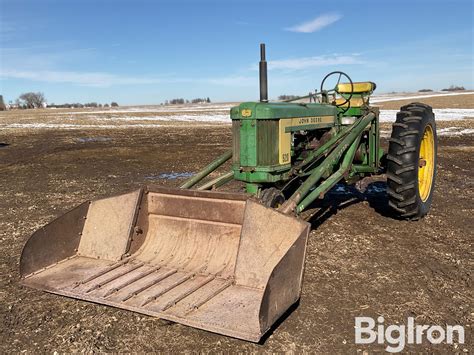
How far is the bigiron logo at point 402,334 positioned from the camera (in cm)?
321

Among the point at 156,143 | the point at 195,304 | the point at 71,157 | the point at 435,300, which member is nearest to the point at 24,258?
the point at 195,304

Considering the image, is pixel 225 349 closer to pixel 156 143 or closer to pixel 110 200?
pixel 110 200

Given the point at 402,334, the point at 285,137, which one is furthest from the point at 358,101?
the point at 402,334

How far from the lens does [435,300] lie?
12.5 ft

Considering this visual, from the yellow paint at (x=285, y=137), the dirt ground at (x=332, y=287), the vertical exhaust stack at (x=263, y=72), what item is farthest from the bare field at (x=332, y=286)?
the vertical exhaust stack at (x=263, y=72)

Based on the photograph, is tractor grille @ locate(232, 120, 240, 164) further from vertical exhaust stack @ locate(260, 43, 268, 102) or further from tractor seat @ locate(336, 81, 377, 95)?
tractor seat @ locate(336, 81, 377, 95)

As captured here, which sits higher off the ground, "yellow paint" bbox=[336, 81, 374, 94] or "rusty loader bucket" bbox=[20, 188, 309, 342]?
"yellow paint" bbox=[336, 81, 374, 94]

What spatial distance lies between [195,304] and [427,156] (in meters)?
4.82

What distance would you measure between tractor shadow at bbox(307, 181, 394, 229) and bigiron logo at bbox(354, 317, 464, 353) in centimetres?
253

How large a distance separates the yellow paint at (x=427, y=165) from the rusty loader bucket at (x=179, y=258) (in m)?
3.78

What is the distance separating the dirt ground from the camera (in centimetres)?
325

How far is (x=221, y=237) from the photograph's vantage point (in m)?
4.09

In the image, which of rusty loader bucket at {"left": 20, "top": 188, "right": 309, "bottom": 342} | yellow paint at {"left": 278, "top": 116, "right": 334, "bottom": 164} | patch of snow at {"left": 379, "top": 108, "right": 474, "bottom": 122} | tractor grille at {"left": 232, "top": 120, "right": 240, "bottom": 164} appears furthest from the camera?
patch of snow at {"left": 379, "top": 108, "right": 474, "bottom": 122}

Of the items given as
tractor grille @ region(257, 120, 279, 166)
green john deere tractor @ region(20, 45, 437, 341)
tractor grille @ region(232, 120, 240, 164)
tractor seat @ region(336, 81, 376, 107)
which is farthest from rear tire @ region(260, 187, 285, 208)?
tractor seat @ region(336, 81, 376, 107)
